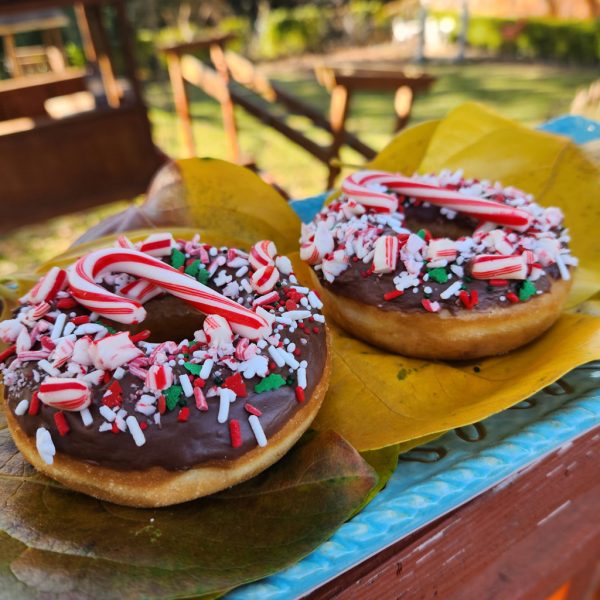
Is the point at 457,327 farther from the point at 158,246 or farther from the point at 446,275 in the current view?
the point at 158,246

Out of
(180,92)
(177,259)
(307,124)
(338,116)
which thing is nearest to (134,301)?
(177,259)

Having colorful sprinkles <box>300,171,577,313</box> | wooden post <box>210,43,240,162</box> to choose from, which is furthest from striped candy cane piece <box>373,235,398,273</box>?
wooden post <box>210,43,240,162</box>

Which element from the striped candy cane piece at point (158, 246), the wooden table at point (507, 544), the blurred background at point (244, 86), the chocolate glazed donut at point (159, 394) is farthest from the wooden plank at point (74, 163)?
the wooden table at point (507, 544)

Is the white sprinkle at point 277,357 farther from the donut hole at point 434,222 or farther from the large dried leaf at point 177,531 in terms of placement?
the donut hole at point 434,222

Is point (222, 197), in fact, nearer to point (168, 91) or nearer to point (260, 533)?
point (260, 533)

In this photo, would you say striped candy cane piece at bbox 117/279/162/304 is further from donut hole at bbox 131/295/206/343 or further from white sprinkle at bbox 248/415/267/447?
white sprinkle at bbox 248/415/267/447
